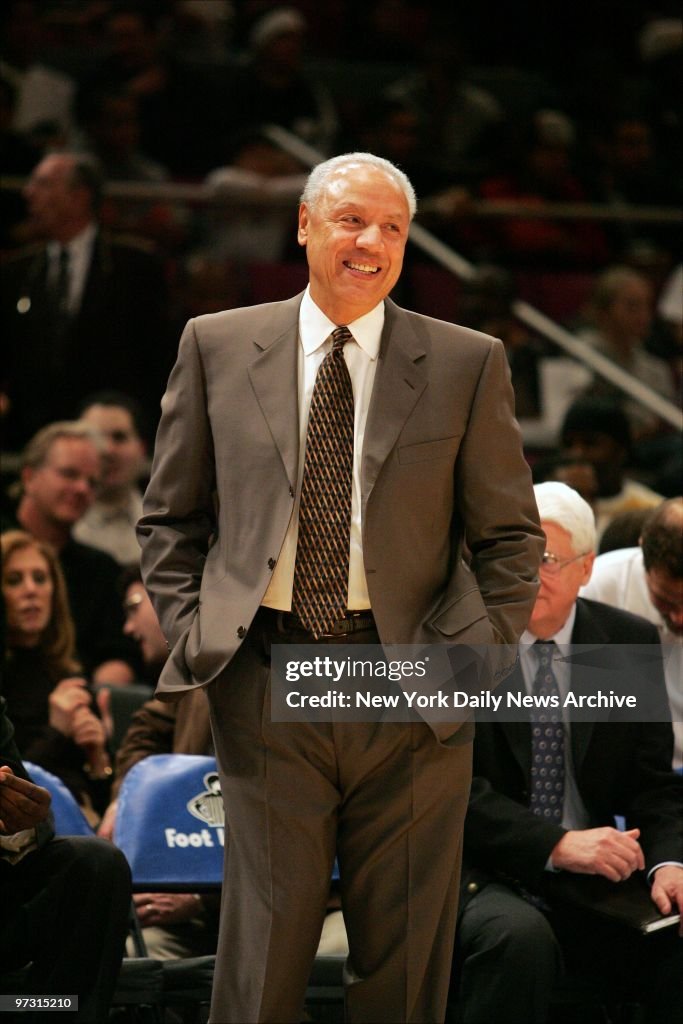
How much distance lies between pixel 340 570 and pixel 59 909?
1.09 meters

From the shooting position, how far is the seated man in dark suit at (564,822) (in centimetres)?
322

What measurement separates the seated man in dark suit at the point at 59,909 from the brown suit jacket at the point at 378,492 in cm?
72

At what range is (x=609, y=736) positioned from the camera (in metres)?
3.48

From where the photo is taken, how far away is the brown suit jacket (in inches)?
101

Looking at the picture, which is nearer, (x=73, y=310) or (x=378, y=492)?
(x=378, y=492)

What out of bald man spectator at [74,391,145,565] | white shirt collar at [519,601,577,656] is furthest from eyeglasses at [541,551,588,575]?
bald man spectator at [74,391,145,565]

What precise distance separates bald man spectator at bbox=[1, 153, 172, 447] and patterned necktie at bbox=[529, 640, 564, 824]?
10.1 ft

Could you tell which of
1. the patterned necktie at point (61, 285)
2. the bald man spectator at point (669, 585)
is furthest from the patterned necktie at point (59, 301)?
the bald man spectator at point (669, 585)

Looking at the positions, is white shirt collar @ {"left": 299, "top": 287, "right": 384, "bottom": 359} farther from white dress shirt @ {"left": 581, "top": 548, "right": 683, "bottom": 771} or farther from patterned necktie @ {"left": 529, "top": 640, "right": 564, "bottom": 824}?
white dress shirt @ {"left": 581, "top": 548, "right": 683, "bottom": 771}

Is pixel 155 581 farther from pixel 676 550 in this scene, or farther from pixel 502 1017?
pixel 676 550

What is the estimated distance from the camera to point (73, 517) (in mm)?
5188

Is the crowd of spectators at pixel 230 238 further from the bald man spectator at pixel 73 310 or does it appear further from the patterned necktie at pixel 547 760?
the patterned necktie at pixel 547 760

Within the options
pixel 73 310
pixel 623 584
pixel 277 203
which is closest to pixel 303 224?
pixel 623 584

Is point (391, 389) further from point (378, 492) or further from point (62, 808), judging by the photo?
point (62, 808)
